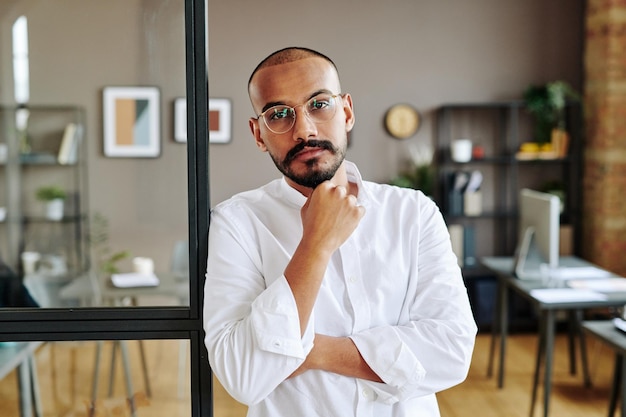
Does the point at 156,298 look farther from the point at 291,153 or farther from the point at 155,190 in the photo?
the point at 291,153

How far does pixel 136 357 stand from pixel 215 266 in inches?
11.0

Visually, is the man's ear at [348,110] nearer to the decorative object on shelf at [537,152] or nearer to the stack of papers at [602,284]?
the stack of papers at [602,284]

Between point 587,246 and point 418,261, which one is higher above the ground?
point 418,261

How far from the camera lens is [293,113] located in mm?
1270

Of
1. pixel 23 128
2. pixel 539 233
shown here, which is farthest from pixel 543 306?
pixel 23 128

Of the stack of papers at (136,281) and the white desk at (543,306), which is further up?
the stack of papers at (136,281)

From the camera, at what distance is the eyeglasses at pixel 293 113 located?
1271 millimetres

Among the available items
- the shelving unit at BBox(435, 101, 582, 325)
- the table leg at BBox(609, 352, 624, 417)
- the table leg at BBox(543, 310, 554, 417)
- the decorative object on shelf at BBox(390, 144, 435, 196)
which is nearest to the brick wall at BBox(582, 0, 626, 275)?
the shelving unit at BBox(435, 101, 582, 325)


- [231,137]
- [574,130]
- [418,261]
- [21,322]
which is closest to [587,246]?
[574,130]

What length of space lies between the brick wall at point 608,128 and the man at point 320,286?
4.26 meters

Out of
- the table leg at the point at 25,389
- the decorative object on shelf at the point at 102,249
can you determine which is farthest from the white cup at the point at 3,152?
the table leg at the point at 25,389

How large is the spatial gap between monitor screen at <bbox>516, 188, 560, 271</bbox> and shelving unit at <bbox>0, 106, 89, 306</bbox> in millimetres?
2694

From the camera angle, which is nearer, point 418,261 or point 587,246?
point 418,261

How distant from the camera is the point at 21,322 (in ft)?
4.30
